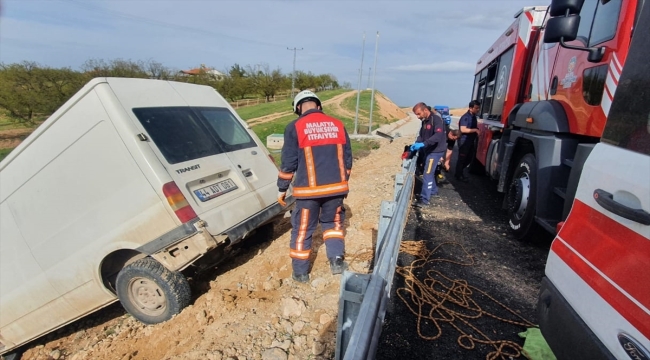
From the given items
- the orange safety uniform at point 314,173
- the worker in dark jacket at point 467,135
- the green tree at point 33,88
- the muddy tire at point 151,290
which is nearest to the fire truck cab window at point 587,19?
the orange safety uniform at point 314,173

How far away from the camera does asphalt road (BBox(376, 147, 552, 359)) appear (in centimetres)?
250

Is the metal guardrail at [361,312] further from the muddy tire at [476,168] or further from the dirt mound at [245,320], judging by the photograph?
the muddy tire at [476,168]

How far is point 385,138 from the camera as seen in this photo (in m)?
16.2

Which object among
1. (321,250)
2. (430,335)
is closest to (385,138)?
(321,250)

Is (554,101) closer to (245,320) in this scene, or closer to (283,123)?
(245,320)

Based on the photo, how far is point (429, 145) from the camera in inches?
219

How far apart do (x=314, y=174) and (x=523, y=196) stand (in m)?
2.73

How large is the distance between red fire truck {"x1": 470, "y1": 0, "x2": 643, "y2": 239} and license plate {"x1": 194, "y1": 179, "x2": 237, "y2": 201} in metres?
2.87

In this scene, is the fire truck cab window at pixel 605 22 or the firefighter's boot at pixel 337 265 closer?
the fire truck cab window at pixel 605 22

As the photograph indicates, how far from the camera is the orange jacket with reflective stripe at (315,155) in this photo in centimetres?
308

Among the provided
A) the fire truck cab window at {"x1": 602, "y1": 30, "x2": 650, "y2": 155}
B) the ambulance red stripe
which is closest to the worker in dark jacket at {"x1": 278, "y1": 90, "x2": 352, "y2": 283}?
the ambulance red stripe

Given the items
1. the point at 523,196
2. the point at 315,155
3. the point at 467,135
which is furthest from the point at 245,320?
the point at 467,135

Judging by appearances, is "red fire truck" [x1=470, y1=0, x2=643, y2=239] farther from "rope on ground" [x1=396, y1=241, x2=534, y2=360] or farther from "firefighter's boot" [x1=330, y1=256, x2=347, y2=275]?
"firefighter's boot" [x1=330, y1=256, x2=347, y2=275]

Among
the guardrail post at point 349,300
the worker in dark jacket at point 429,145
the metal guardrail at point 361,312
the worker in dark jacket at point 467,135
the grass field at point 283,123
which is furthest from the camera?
the grass field at point 283,123
